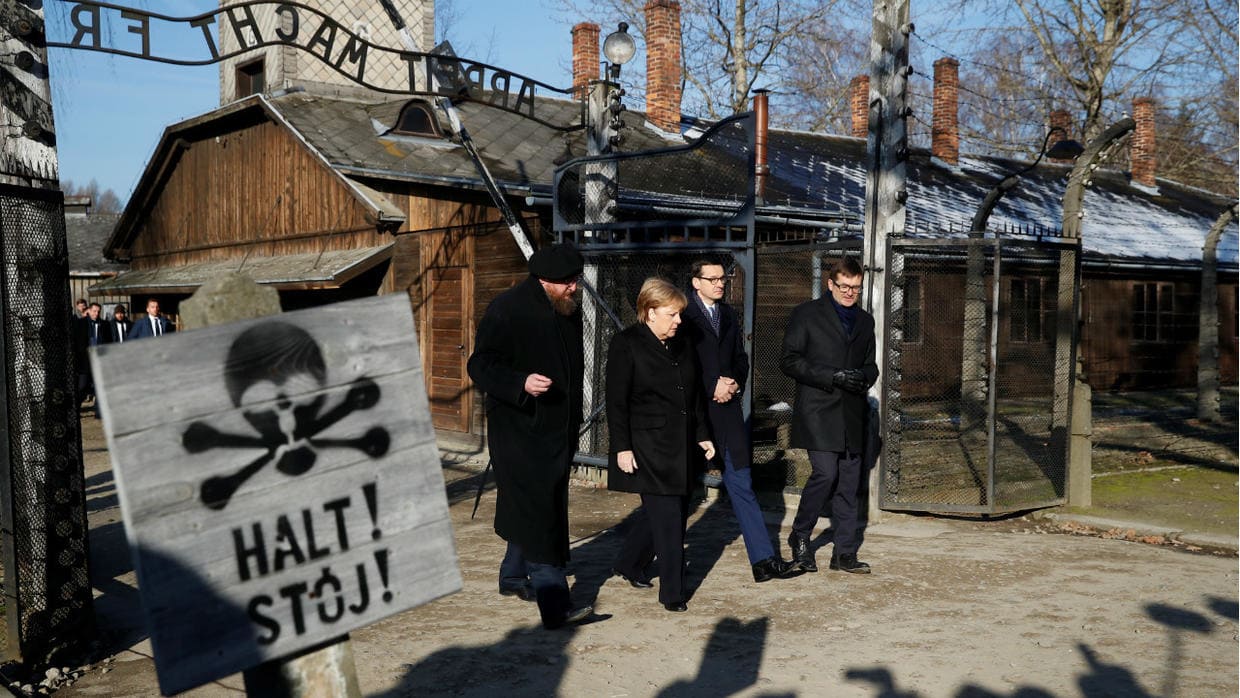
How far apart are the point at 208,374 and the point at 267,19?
76.2ft

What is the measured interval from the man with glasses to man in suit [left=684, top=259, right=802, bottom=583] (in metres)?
0.97

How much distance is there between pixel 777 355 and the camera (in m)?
14.4

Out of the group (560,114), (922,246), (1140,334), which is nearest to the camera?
(922,246)

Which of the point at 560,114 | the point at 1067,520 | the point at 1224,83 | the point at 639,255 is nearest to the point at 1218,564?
the point at 1067,520

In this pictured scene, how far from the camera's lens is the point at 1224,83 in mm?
30516

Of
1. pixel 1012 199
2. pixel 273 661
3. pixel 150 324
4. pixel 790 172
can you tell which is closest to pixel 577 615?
pixel 273 661

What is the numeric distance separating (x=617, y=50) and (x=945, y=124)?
1700 cm

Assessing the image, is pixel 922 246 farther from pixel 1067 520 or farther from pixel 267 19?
pixel 267 19

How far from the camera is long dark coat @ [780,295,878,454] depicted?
23.0 ft

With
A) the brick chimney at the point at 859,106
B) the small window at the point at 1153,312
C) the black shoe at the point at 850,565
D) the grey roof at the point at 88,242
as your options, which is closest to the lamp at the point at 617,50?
the black shoe at the point at 850,565

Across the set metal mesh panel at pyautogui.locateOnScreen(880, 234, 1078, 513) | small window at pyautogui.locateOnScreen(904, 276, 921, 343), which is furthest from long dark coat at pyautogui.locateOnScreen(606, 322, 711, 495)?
small window at pyautogui.locateOnScreen(904, 276, 921, 343)

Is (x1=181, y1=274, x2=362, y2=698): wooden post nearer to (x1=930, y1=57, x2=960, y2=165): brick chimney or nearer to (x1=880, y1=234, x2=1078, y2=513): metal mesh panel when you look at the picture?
(x1=880, y1=234, x2=1078, y2=513): metal mesh panel

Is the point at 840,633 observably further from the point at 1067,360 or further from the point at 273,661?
the point at 1067,360

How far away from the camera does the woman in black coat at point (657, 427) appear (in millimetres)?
6246
